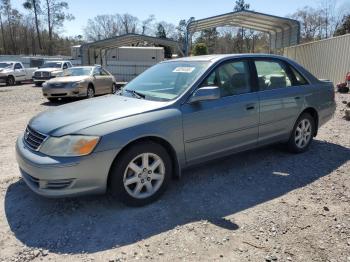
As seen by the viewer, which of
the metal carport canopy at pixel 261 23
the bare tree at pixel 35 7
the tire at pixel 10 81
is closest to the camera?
the metal carport canopy at pixel 261 23

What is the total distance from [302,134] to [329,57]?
12042 millimetres

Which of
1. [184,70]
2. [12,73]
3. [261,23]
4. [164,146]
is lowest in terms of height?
[164,146]

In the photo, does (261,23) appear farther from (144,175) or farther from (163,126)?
(144,175)

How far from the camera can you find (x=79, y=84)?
43.5ft

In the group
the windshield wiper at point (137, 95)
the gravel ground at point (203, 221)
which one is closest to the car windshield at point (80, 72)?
the gravel ground at point (203, 221)

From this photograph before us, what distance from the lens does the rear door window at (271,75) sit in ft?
16.4

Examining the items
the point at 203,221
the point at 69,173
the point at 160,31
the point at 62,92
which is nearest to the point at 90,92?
the point at 62,92

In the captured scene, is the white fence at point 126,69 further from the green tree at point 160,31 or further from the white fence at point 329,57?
the green tree at point 160,31

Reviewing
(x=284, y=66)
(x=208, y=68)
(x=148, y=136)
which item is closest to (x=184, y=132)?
(x=148, y=136)

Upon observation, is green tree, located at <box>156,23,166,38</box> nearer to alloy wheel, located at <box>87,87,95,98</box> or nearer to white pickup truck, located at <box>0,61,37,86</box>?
white pickup truck, located at <box>0,61,37,86</box>

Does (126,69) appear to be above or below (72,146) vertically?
above

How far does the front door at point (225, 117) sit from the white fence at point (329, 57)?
456 inches

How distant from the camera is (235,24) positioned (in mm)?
23375

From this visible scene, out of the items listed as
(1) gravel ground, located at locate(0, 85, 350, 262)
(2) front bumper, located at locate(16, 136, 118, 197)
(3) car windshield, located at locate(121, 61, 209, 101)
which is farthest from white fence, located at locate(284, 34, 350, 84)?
(2) front bumper, located at locate(16, 136, 118, 197)
